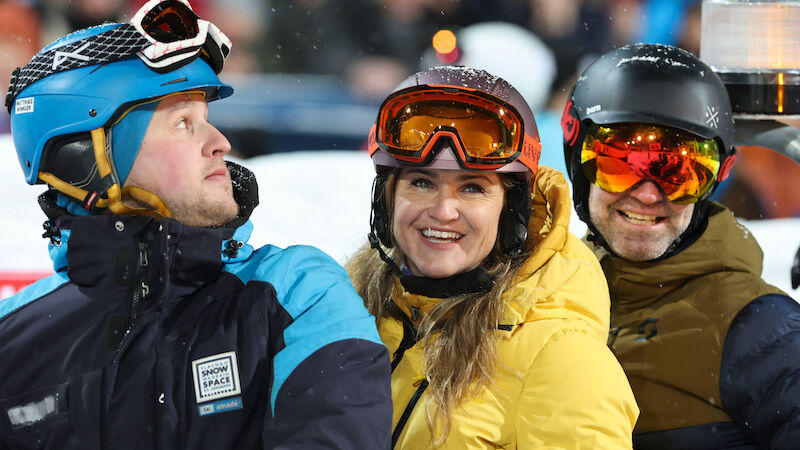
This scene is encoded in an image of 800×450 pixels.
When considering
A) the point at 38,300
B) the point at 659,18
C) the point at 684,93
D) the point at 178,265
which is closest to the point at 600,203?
the point at 684,93

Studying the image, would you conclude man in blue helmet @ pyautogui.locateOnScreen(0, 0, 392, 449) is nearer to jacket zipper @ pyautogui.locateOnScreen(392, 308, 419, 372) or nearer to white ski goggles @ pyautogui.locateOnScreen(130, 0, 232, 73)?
white ski goggles @ pyautogui.locateOnScreen(130, 0, 232, 73)

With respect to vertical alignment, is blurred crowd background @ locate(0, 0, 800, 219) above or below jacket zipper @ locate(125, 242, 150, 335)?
below

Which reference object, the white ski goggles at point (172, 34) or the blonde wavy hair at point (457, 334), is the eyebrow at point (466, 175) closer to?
the blonde wavy hair at point (457, 334)

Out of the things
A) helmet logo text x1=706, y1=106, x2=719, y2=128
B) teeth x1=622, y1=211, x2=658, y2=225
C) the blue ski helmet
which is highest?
the blue ski helmet

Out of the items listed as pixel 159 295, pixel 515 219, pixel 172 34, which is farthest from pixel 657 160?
pixel 159 295

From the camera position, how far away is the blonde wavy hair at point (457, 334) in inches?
92.9

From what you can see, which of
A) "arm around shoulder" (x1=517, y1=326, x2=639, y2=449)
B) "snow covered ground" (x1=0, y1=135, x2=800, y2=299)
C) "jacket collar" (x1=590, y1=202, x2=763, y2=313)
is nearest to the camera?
"arm around shoulder" (x1=517, y1=326, x2=639, y2=449)

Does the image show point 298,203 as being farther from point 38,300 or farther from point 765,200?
point 38,300

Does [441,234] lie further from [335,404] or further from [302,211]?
[302,211]

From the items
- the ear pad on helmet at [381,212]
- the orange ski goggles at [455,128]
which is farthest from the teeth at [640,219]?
the ear pad on helmet at [381,212]

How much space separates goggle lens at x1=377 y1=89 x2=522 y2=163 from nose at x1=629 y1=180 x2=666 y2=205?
2.55 ft

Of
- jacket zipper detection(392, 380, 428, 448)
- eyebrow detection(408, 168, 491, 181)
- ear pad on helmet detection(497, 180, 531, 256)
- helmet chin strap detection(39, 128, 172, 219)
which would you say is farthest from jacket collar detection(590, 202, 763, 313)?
helmet chin strap detection(39, 128, 172, 219)

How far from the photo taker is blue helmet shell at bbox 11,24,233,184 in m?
2.21

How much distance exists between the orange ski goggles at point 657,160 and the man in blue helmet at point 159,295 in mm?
1444
